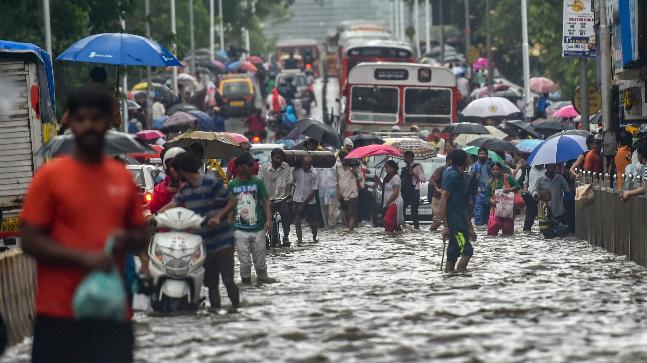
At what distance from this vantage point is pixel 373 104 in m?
38.9

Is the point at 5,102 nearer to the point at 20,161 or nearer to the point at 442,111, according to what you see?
the point at 20,161

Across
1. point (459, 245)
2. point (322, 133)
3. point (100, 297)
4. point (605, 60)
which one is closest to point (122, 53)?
point (459, 245)

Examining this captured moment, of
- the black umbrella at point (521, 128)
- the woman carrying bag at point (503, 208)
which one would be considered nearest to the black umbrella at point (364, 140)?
the black umbrella at point (521, 128)

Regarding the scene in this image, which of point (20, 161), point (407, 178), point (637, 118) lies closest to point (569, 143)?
point (637, 118)

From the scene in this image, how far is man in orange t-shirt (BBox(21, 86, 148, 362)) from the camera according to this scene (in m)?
6.77

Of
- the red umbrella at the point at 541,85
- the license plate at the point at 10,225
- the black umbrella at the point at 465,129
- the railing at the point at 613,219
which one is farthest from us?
the red umbrella at the point at 541,85

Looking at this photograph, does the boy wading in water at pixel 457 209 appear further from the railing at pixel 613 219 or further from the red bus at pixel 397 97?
the red bus at pixel 397 97

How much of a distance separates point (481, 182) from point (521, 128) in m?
9.98

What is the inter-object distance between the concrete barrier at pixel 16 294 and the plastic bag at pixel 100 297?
617 cm

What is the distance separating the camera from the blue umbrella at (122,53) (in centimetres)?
2056

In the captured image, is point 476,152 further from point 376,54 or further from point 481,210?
point 376,54

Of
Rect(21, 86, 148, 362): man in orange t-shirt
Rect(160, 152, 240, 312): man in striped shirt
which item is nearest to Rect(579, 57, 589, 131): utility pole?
Rect(160, 152, 240, 312): man in striped shirt

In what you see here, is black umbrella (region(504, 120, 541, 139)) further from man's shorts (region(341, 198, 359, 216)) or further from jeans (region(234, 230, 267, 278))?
jeans (region(234, 230, 267, 278))

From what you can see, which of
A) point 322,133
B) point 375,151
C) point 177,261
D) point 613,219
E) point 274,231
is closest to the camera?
point 177,261
